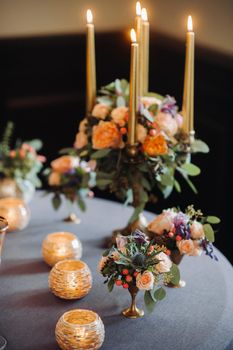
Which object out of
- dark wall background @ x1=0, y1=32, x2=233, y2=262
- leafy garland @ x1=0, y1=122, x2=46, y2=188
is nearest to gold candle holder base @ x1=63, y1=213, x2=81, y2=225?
leafy garland @ x1=0, y1=122, x2=46, y2=188

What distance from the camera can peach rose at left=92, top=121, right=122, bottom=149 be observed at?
83.8 inches

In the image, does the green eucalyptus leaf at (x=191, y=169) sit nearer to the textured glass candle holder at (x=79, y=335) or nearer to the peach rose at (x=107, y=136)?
the peach rose at (x=107, y=136)

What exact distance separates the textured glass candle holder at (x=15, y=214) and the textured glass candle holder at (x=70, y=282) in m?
0.48

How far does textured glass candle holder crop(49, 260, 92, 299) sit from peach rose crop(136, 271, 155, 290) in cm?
25

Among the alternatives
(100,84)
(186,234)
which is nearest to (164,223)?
(186,234)

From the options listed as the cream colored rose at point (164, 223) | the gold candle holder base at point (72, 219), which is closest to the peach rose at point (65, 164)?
the gold candle holder base at point (72, 219)

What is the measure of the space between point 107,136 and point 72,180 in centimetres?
40

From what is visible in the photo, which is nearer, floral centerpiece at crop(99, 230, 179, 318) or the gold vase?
floral centerpiece at crop(99, 230, 179, 318)

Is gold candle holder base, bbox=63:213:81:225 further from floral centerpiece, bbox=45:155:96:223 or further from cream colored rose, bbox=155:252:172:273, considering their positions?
cream colored rose, bbox=155:252:172:273

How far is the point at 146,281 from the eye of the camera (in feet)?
5.60

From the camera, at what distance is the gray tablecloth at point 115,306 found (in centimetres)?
172

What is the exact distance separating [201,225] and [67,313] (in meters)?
0.49

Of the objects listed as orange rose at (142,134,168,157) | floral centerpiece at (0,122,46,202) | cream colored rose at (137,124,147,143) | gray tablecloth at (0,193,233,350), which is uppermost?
cream colored rose at (137,124,147,143)

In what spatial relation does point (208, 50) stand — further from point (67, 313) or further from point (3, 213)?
point (67, 313)
